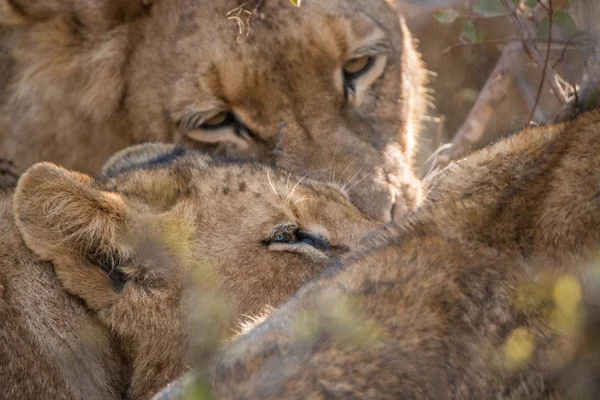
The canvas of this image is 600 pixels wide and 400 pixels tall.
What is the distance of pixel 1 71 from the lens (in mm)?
3830

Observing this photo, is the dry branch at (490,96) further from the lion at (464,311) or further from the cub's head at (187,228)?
the lion at (464,311)

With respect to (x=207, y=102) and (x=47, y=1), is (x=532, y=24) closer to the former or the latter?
(x=207, y=102)

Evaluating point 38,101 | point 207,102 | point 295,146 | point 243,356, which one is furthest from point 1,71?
point 243,356

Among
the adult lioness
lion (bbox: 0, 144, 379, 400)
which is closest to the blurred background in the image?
the adult lioness

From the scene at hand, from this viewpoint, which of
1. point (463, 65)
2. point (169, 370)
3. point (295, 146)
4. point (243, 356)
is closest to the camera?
point (243, 356)

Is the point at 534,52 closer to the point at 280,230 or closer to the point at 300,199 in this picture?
the point at 300,199

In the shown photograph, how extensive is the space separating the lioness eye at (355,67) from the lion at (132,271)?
3.09 feet

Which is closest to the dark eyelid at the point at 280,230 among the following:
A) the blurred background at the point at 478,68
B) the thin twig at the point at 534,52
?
the thin twig at the point at 534,52

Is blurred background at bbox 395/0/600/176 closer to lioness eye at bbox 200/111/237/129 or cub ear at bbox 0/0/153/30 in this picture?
lioness eye at bbox 200/111/237/129

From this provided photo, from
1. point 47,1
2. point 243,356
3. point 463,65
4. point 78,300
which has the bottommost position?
point 463,65

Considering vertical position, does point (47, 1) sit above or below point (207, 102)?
above

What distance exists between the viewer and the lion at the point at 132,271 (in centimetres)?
248

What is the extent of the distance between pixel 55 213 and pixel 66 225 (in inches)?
1.6

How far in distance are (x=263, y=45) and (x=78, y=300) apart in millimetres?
1323
